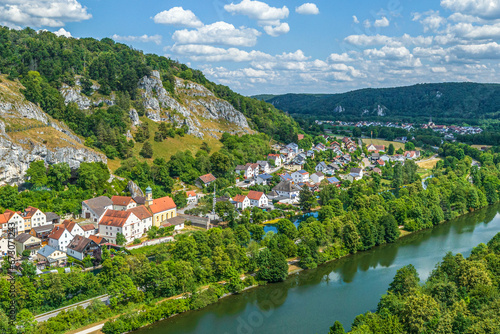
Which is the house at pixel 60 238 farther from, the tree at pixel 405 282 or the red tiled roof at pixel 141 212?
the tree at pixel 405 282

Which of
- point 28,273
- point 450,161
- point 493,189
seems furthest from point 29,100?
point 450,161

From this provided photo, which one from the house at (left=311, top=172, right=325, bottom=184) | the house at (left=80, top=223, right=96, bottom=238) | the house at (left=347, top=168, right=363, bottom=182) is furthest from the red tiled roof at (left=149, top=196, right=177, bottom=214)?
the house at (left=347, top=168, right=363, bottom=182)

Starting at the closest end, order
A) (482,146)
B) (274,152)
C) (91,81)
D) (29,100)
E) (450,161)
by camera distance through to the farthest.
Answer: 1. (29,100)
2. (91,81)
3. (450,161)
4. (274,152)
5. (482,146)

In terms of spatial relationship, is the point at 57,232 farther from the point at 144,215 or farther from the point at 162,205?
the point at 162,205

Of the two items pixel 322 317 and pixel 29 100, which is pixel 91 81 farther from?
pixel 322 317

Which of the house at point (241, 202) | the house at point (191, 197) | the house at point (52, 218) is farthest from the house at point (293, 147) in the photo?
the house at point (52, 218)

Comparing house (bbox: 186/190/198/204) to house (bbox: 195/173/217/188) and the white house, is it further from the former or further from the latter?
the white house

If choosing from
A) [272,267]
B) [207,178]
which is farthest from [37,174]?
[272,267]
